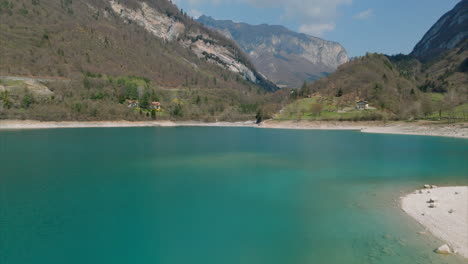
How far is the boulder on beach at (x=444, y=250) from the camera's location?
39.4 feet

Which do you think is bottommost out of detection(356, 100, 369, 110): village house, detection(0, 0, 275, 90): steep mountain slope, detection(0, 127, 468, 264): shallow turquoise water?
detection(0, 127, 468, 264): shallow turquoise water

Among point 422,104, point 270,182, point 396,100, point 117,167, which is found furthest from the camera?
point 396,100

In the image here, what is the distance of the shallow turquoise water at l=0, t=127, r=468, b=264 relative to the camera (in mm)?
12406

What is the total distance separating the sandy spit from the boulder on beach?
31 cm

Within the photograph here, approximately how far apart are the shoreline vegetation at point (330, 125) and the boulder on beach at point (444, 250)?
208ft

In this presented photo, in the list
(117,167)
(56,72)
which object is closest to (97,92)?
(56,72)

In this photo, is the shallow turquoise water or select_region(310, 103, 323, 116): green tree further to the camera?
select_region(310, 103, 323, 116): green tree

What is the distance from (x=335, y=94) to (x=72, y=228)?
125m

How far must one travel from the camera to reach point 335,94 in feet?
421

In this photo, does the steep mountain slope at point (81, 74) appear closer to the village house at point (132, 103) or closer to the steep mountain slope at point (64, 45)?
the steep mountain slope at point (64, 45)

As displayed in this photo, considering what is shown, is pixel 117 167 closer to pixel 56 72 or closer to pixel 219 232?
pixel 219 232

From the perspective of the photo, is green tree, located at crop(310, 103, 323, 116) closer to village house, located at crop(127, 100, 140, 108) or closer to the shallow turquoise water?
village house, located at crop(127, 100, 140, 108)

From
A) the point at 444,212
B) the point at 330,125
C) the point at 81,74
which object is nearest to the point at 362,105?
the point at 330,125

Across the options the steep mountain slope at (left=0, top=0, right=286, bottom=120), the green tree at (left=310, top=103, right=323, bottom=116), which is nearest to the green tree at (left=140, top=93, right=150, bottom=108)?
the steep mountain slope at (left=0, top=0, right=286, bottom=120)
